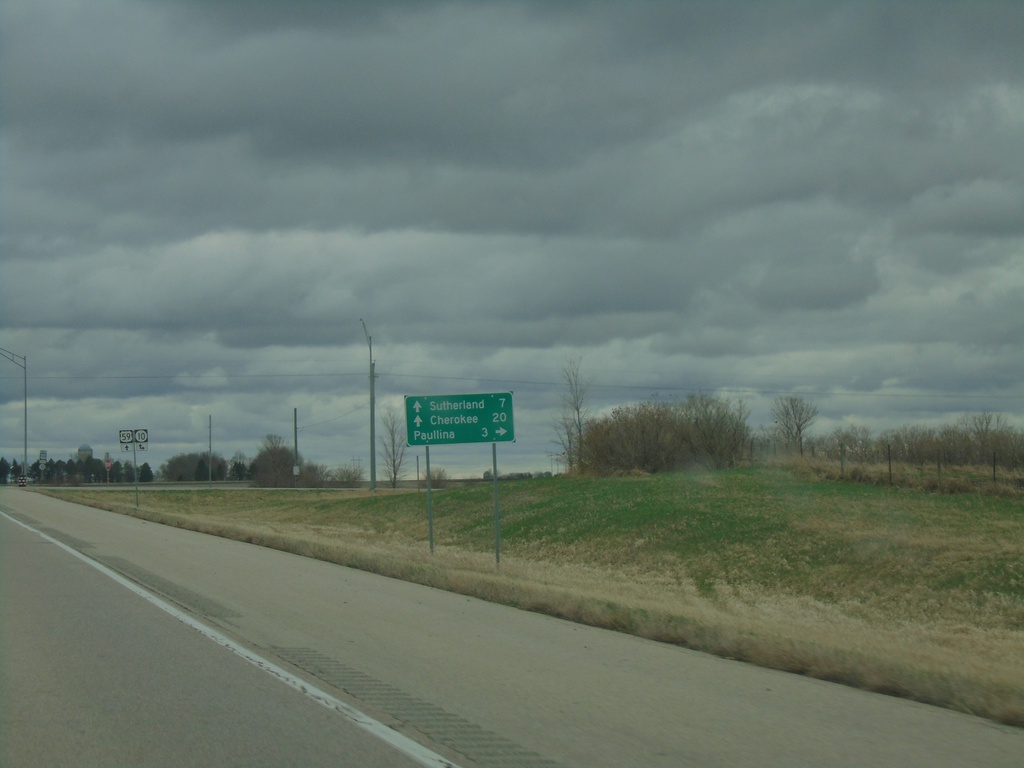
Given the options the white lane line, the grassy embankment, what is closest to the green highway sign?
the grassy embankment

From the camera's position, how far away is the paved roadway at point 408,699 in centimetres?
690

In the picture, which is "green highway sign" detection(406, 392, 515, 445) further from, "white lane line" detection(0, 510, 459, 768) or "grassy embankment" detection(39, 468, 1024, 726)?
"white lane line" detection(0, 510, 459, 768)

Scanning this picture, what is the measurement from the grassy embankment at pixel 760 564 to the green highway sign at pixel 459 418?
8.68 feet

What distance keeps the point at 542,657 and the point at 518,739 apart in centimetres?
337

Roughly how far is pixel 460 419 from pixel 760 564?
12325mm

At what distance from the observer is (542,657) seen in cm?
1059

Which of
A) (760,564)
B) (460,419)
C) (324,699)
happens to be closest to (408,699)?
(324,699)

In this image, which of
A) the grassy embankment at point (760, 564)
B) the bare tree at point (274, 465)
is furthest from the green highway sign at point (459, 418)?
the bare tree at point (274, 465)

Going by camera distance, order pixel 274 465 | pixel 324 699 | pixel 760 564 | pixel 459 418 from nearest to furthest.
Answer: pixel 324 699, pixel 459 418, pixel 760 564, pixel 274 465

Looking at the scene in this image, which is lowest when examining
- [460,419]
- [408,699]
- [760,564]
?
[760,564]

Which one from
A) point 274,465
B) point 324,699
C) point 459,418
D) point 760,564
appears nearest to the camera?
point 324,699

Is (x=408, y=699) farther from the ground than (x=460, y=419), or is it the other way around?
(x=460, y=419)

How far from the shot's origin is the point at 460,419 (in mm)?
22281

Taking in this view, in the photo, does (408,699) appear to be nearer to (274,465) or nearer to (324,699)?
(324,699)
